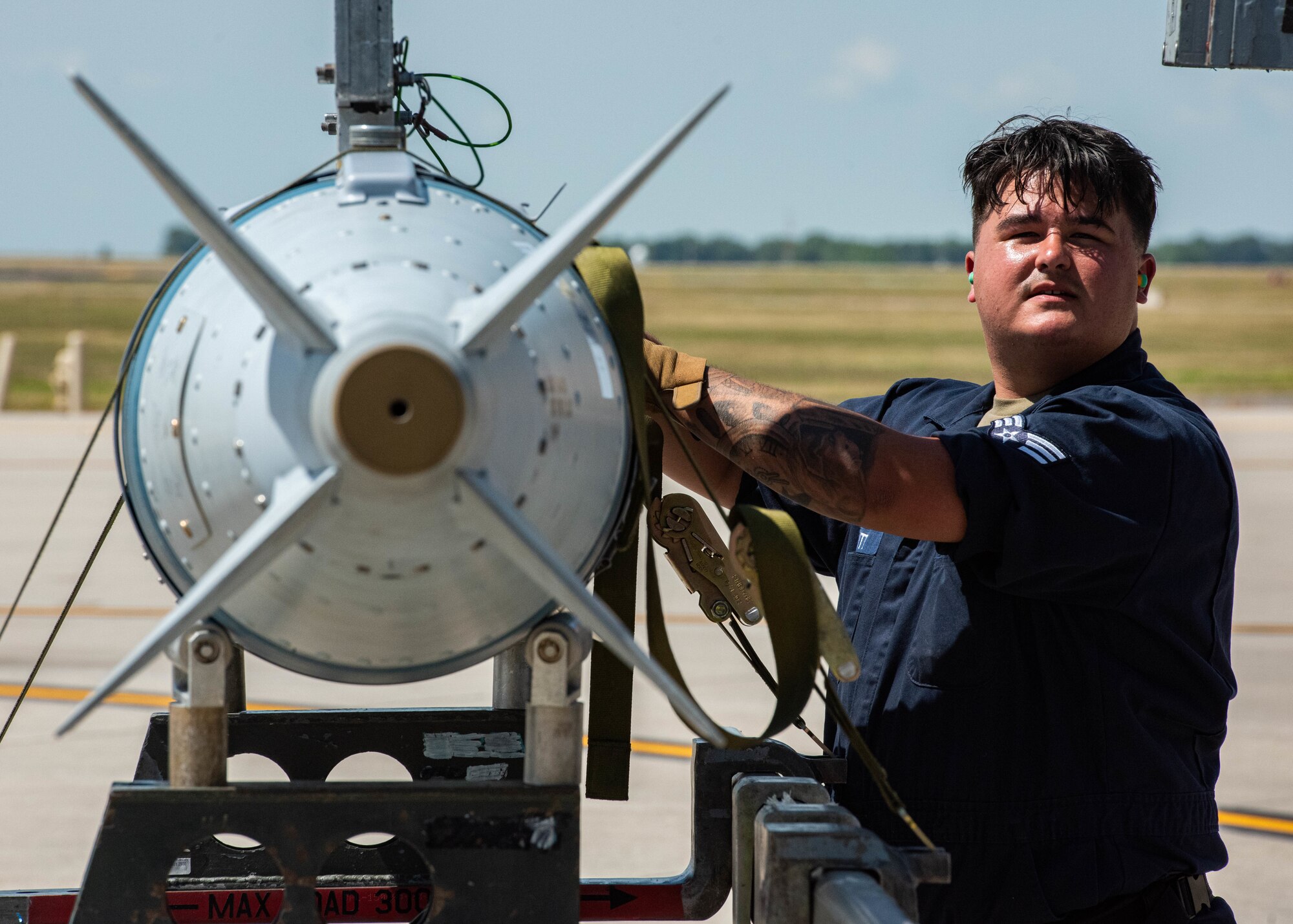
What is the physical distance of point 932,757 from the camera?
236cm

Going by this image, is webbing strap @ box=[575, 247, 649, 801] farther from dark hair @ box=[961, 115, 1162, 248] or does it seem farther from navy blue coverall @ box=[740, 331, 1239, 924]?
dark hair @ box=[961, 115, 1162, 248]

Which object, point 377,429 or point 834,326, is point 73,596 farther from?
point 834,326

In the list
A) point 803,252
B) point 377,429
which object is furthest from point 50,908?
point 803,252

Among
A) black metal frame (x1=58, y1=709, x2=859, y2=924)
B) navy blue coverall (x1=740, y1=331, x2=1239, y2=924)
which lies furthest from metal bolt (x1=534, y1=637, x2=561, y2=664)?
navy blue coverall (x1=740, y1=331, x2=1239, y2=924)

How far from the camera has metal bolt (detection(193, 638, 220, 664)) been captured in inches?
62.6

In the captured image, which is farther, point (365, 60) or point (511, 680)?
point (511, 680)

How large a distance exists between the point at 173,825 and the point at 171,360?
21.2 inches

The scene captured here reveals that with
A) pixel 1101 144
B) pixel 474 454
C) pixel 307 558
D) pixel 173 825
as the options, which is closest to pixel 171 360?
pixel 307 558

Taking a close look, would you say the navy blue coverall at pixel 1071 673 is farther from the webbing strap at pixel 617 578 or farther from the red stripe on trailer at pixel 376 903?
the webbing strap at pixel 617 578

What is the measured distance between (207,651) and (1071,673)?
1465mm

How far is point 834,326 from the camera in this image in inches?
2128

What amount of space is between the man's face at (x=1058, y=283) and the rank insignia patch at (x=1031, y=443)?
30 cm

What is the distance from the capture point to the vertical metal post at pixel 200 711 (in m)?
1.59

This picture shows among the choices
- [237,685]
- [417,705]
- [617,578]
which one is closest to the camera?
[617,578]
